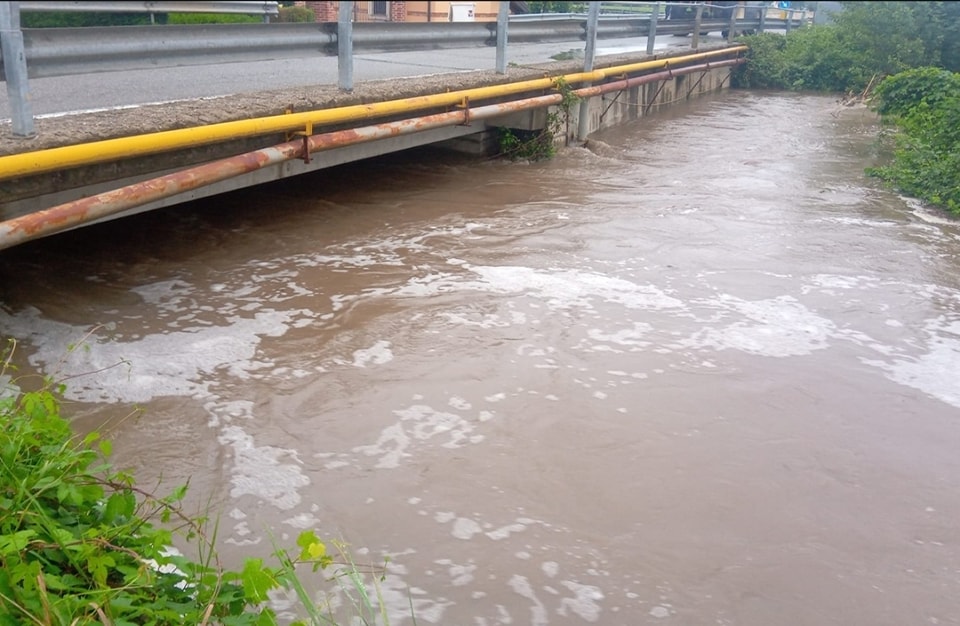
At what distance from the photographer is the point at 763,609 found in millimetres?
3197

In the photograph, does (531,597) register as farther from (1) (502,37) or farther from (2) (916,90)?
(2) (916,90)

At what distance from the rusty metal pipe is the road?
2.99ft

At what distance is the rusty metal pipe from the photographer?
4422mm

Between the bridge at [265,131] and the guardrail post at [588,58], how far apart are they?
0.02 metres

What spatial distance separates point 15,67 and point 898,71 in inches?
663

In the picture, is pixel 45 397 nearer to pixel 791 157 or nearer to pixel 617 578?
pixel 617 578

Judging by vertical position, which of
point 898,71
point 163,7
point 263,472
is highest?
point 163,7

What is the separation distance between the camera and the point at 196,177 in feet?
17.6

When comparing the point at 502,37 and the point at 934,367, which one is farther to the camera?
the point at 502,37

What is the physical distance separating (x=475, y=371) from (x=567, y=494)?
4.21 feet

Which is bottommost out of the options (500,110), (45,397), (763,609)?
(763,609)

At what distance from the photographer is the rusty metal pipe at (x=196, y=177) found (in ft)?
14.5

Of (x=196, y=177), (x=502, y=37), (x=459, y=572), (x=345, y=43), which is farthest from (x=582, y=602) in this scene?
(x=502, y=37)

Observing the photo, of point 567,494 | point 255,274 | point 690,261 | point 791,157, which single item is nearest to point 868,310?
point 690,261
